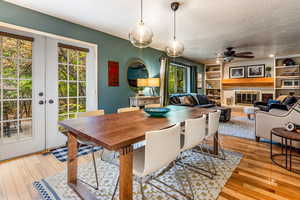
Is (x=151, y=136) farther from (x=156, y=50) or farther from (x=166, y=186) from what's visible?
(x=156, y=50)

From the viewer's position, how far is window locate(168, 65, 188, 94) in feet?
20.8

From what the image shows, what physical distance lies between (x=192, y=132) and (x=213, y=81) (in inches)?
294

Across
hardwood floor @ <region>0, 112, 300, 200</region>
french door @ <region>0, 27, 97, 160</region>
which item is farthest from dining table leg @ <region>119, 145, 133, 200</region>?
french door @ <region>0, 27, 97, 160</region>

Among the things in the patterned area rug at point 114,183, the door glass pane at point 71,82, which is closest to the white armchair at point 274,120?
Answer: the patterned area rug at point 114,183

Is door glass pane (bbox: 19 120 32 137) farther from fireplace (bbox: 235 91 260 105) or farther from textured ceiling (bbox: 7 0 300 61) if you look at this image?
fireplace (bbox: 235 91 260 105)

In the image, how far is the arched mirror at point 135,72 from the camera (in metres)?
4.11

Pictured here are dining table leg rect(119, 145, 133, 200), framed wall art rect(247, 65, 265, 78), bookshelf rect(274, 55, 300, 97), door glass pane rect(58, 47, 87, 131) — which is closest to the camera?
dining table leg rect(119, 145, 133, 200)

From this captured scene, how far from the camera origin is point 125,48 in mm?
3949

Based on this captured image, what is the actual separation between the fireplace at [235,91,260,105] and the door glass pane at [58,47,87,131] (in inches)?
280

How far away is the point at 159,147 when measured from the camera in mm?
1210

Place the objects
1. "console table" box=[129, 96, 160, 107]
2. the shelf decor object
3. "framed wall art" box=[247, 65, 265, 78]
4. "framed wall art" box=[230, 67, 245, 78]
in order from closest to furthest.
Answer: the shelf decor object < "console table" box=[129, 96, 160, 107] < "framed wall art" box=[247, 65, 265, 78] < "framed wall art" box=[230, 67, 245, 78]

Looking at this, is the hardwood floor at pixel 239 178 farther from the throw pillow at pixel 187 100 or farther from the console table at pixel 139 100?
the throw pillow at pixel 187 100

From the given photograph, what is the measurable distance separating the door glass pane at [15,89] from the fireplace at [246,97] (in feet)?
26.3

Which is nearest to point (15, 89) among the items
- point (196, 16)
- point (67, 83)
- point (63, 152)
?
point (67, 83)
